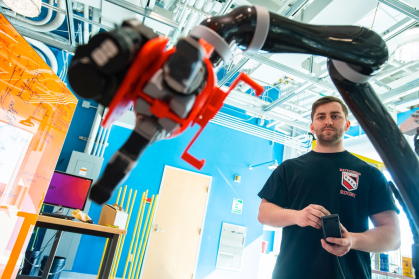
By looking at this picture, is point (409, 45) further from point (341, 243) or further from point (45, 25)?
point (45, 25)

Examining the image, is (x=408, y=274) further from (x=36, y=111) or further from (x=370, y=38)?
(x=36, y=111)

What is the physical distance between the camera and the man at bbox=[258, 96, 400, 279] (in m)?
0.90

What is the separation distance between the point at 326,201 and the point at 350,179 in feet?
0.41

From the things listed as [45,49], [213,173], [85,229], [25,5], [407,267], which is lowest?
[85,229]

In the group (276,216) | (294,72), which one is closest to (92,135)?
(294,72)

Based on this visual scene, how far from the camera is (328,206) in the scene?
100 centimetres

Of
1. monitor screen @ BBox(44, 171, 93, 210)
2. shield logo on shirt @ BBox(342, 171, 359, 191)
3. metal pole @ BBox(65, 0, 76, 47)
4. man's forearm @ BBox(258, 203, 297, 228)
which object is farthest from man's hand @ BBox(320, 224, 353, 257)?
metal pole @ BBox(65, 0, 76, 47)

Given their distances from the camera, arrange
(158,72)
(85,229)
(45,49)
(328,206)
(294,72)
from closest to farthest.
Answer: (158,72) → (328,206) → (85,229) → (294,72) → (45,49)

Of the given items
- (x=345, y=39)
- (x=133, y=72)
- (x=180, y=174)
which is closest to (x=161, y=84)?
(x=133, y=72)

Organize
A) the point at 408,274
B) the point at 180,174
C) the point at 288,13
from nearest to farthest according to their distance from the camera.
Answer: the point at 408,274
the point at 288,13
the point at 180,174

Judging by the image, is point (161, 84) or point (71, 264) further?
point (71, 264)

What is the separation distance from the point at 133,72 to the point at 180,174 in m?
5.01

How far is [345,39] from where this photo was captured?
45cm

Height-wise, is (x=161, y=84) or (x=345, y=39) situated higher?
(x=345, y=39)
